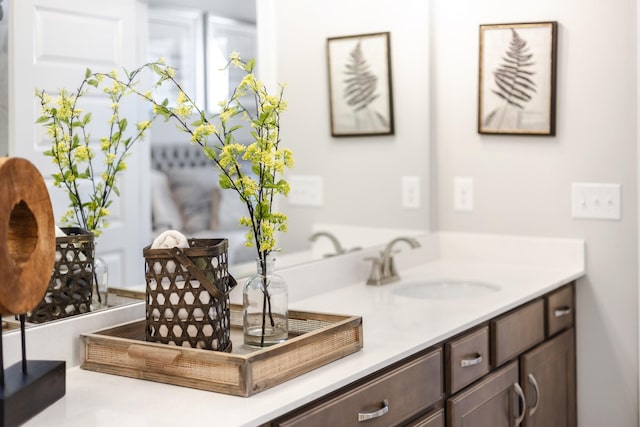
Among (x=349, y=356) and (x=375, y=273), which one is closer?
(x=349, y=356)

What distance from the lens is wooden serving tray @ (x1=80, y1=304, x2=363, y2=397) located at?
154cm

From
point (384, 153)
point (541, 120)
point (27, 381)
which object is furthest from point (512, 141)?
point (27, 381)

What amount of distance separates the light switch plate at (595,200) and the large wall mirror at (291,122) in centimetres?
53

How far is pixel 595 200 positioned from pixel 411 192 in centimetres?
62

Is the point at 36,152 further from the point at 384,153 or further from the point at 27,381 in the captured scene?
the point at 384,153

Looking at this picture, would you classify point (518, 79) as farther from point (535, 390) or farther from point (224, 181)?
point (224, 181)

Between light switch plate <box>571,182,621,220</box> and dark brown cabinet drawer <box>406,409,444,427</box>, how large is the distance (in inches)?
42.3

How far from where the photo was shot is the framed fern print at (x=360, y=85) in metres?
2.74

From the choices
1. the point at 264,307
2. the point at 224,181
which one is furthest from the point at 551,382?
the point at 224,181

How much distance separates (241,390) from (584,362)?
67.5 inches

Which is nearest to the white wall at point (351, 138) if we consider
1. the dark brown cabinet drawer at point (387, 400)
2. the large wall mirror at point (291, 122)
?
the large wall mirror at point (291, 122)

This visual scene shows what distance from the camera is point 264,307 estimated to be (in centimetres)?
177

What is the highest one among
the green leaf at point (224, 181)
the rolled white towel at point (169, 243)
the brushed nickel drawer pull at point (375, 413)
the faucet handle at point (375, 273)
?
the green leaf at point (224, 181)

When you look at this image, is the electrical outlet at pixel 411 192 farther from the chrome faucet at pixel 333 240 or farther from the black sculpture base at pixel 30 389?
the black sculpture base at pixel 30 389
